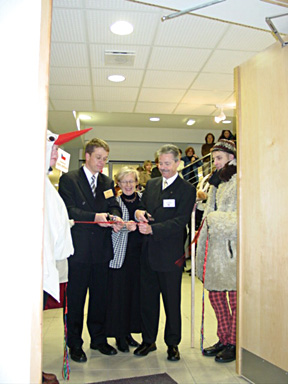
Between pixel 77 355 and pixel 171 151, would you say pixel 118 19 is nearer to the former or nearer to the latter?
Result: pixel 171 151

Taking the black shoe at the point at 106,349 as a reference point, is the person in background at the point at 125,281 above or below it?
above

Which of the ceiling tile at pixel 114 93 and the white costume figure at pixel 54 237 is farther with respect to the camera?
the ceiling tile at pixel 114 93

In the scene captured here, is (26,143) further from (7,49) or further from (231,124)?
(231,124)

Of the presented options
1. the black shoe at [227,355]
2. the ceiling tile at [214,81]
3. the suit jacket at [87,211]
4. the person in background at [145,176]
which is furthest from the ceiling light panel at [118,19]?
the black shoe at [227,355]

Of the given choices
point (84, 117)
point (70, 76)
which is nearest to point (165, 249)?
point (70, 76)

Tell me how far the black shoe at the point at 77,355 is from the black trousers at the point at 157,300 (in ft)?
1.62

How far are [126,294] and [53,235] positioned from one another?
3.89 feet

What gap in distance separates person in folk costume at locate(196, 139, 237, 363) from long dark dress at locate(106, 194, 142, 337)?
532mm

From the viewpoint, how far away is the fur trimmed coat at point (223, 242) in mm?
2664

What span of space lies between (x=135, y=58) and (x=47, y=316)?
11.6ft

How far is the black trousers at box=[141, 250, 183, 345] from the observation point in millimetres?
2734

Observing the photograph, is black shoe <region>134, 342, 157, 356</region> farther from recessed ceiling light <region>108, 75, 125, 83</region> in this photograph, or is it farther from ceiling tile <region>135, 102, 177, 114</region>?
ceiling tile <region>135, 102, 177, 114</region>

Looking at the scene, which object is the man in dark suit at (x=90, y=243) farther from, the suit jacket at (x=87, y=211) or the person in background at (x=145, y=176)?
the person in background at (x=145, y=176)

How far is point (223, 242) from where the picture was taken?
2715mm
